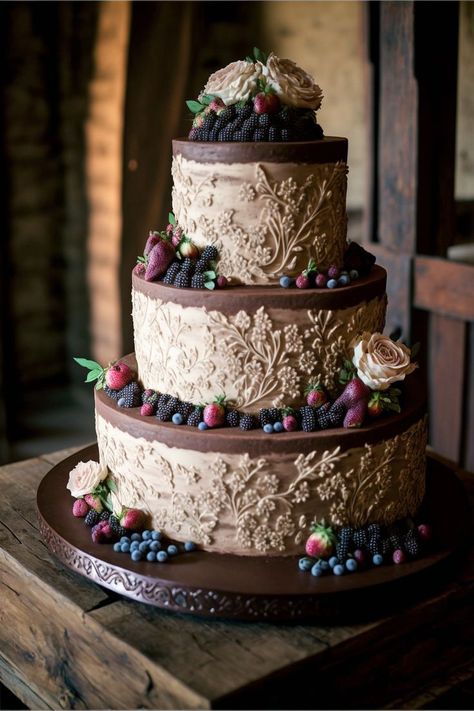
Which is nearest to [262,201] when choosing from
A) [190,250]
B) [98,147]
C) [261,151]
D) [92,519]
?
[261,151]

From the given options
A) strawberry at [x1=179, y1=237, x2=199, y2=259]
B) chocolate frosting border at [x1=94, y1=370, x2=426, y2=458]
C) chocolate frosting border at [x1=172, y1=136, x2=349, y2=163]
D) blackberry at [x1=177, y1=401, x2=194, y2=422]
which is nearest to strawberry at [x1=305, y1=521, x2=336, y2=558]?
chocolate frosting border at [x1=94, y1=370, x2=426, y2=458]

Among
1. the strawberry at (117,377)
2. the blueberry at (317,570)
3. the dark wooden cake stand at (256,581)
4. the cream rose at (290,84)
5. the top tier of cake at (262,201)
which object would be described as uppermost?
the cream rose at (290,84)

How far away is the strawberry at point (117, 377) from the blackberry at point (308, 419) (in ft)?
1.79

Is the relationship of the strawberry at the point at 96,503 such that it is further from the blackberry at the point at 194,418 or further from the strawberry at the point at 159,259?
the strawberry at the point at 159,259

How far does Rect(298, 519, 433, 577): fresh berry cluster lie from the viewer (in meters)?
2.21

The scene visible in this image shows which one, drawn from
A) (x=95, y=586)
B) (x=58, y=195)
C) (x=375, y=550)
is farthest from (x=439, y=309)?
(x=58, y=195)

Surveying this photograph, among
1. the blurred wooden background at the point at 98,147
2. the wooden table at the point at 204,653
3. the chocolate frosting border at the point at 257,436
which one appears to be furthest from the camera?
the blurred wooden background at the point at 98,147

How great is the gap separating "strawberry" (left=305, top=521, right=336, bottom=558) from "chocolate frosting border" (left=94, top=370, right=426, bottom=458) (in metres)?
0.21

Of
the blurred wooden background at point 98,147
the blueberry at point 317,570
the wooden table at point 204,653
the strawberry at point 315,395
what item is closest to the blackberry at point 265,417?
the strawberry at point 315,395

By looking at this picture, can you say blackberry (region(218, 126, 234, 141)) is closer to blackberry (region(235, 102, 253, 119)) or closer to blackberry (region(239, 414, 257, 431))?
blackberry (region(235, 102, 253, 119))

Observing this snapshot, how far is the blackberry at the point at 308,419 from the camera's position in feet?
7.37

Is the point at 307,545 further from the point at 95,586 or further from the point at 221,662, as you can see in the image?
the point at 95,586

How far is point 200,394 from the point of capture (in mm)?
2334

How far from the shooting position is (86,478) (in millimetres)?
2533
